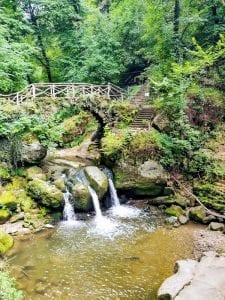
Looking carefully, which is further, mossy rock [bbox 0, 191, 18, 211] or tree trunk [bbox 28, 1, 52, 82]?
tree trunk [bbox 28, 1, 52, 82]

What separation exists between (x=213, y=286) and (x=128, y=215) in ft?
23.0

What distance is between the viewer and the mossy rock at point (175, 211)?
1468 cm

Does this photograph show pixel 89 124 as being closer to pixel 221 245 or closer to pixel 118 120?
pixel 118 120

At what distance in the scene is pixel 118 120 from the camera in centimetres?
2048

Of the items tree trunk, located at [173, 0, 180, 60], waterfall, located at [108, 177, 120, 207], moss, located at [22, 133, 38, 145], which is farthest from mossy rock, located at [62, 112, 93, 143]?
waterfall, located at [108, 177, 120, 207]

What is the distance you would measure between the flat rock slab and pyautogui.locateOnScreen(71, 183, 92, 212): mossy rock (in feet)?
21.4

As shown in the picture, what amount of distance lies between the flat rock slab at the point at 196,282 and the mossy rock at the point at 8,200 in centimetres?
757

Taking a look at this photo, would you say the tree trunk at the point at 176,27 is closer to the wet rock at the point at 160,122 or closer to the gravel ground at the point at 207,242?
the wet rock at the point at 160,122

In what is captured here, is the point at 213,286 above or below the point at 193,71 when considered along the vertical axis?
below

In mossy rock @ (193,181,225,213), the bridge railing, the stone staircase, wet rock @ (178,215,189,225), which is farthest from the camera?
the stone staircase

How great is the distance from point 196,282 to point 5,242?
690cm

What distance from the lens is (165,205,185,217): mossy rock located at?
48.2ft

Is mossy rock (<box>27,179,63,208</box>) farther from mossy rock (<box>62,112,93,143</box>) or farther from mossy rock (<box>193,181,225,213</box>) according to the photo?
mossy rock (<box>62,112,93,143</box>)

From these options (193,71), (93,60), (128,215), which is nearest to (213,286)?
(128,215)
